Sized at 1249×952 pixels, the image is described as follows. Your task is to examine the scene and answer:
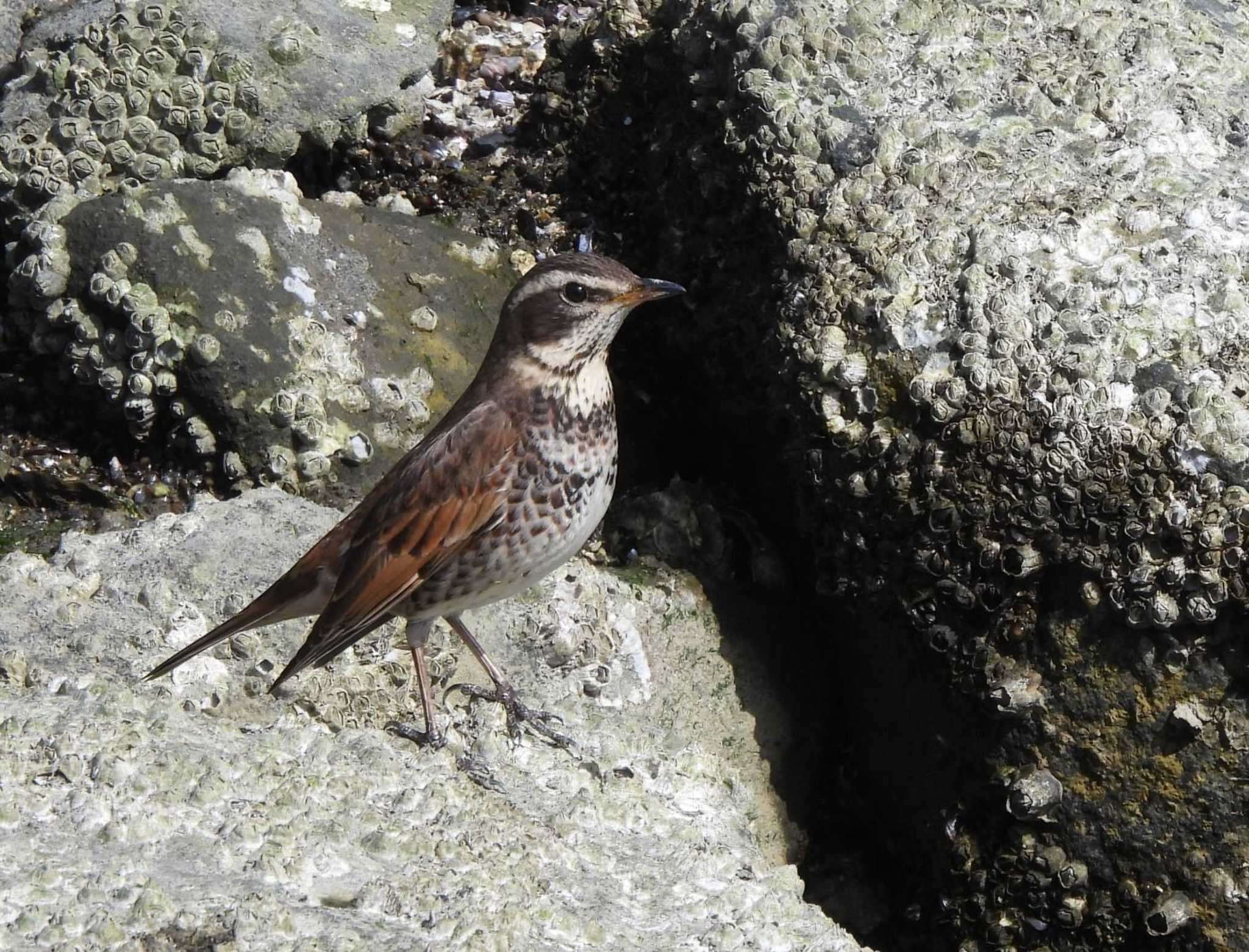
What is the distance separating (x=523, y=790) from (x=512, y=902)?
3.06 ft

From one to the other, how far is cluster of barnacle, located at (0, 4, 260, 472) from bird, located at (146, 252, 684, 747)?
4.40 feet

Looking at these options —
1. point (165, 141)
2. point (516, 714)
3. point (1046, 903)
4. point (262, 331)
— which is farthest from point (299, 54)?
point (1046, 903)

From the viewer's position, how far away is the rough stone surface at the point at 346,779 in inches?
154

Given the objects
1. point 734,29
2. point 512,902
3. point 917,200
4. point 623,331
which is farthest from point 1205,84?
point 512,902

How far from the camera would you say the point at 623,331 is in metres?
6.99

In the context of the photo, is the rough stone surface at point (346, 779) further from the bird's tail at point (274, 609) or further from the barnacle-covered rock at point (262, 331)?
the barnacle-covered rock at point (262, 331)

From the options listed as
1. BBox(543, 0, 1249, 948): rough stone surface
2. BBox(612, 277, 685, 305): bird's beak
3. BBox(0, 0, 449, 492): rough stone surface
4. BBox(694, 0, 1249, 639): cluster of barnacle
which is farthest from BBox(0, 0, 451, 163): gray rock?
BBox(612, 277, 685, 305): bird's beak

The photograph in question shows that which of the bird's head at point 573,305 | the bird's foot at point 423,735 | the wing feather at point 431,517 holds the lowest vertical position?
the bird's foot at point 423,735

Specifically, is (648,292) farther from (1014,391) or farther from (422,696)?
(422,696)

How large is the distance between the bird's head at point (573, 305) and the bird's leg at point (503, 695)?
1.12 meters

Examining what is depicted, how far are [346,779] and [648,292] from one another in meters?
1.98

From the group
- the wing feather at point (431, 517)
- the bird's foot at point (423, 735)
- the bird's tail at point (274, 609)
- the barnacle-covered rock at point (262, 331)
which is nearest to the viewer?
the bird's tail at point (274, 609)

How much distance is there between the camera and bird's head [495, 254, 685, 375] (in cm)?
515

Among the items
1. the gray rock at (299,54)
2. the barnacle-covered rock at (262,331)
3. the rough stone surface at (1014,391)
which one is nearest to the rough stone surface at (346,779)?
the barnacle-covered rock at (262,331)
